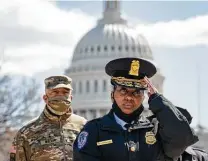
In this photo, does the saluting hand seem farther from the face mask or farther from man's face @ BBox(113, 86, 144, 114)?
the face mask

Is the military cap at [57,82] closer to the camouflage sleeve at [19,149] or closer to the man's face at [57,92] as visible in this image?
the man's face at [57,92]

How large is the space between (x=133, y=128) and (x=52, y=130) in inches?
86.3

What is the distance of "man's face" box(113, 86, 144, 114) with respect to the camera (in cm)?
499

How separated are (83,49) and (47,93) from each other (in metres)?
101

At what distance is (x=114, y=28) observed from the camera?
11038 cm

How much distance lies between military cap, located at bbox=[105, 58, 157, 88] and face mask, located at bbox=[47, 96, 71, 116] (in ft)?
5.90

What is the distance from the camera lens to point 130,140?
16.2ft

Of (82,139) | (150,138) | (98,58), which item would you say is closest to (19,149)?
(82,139)

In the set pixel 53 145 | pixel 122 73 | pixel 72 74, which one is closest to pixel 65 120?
pixel 53 145

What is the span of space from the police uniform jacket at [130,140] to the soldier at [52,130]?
195 centimetres

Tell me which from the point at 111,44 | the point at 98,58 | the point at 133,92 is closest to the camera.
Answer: the point at 133,92

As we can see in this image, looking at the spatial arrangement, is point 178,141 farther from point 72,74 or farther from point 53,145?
point 72,74

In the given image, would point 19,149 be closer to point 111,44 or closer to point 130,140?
point 130,140

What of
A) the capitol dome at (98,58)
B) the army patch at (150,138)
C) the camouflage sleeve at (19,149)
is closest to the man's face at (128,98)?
the army patch at (150,138)
